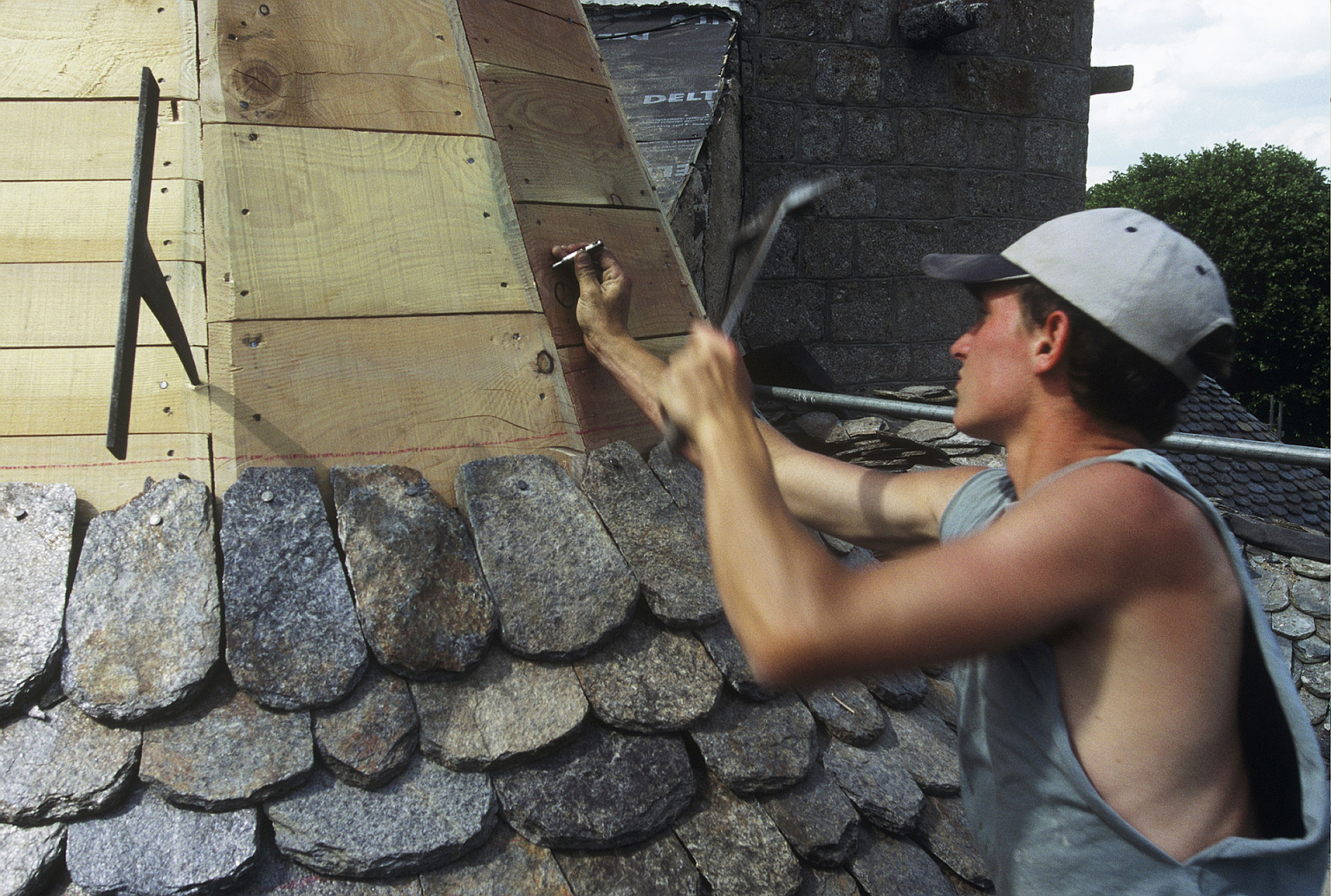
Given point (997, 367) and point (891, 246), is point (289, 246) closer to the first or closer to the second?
point (997, 367)

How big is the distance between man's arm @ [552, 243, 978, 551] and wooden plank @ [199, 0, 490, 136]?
1.40 ft

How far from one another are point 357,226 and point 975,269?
1.24m

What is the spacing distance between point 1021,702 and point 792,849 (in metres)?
0.56

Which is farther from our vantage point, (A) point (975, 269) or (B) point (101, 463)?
(B) point (101, 463)

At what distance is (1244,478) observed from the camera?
32.4 ft

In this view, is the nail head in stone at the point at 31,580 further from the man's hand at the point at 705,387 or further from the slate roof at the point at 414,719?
the man's hand at the point at 705,387

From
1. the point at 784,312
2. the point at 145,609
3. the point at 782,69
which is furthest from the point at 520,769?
the point at 782,69

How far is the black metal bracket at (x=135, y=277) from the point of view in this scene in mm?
1618

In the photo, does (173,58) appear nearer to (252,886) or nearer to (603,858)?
(252,886)

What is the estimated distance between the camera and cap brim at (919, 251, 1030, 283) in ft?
4.70

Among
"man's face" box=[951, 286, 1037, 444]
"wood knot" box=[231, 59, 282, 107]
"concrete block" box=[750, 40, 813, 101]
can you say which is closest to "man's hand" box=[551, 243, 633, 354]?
"wood knot" box=[231, 59, 282, 107]

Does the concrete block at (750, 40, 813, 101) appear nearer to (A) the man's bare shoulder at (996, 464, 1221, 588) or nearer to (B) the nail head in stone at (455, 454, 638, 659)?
(B) the nail head in stone at (455, 454, 638, 659)

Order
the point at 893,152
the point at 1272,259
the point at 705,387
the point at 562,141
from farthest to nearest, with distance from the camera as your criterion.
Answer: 1. the point at 1272,259
2. the point at 893,152
3. the point at 562,141
4. the point at 705,387

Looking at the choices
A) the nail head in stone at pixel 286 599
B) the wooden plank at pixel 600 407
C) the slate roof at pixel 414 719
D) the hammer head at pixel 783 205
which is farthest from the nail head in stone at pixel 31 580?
the hammer head at pixel 783 205
